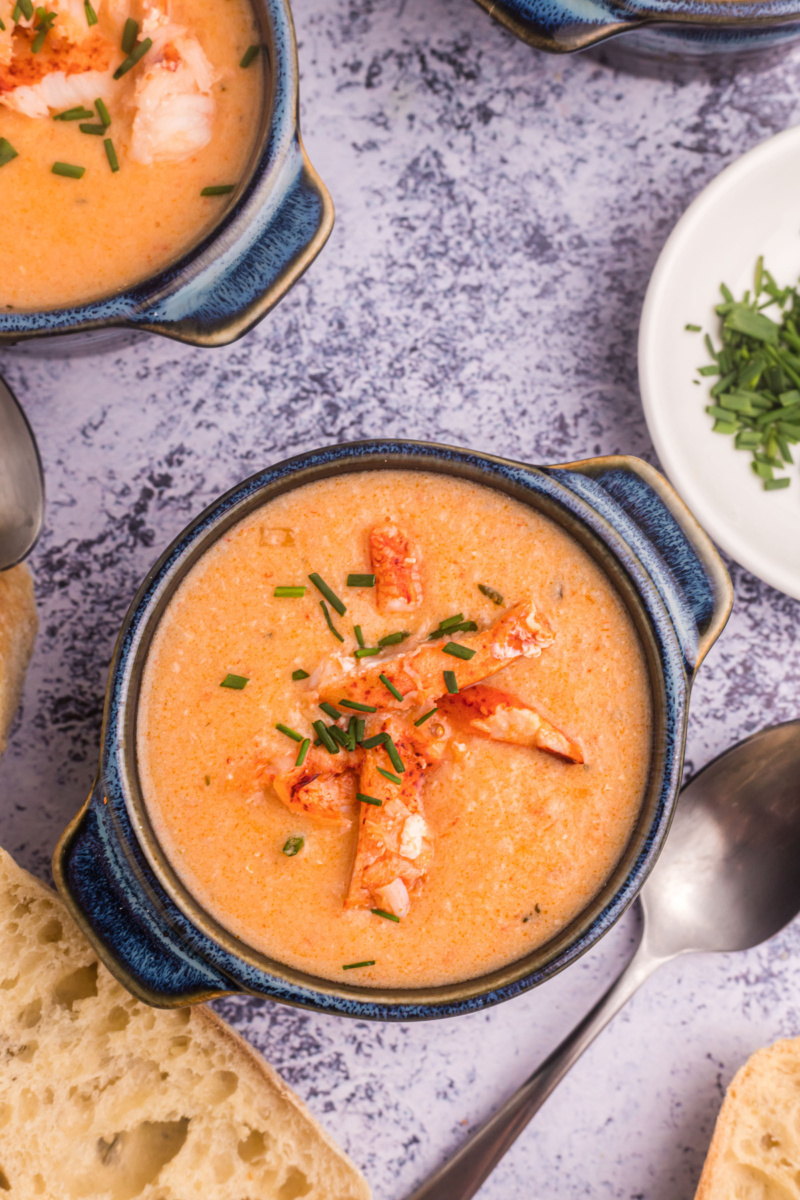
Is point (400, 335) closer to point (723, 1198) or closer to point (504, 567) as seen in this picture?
point (504, 567)

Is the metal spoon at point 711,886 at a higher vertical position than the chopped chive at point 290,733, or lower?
lower

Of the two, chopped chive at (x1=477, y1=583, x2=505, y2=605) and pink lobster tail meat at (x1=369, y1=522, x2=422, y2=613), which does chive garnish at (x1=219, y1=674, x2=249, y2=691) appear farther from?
chopped chive at (x1=477, y1=583, x2=505, y2=605)

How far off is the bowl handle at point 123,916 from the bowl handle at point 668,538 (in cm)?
110

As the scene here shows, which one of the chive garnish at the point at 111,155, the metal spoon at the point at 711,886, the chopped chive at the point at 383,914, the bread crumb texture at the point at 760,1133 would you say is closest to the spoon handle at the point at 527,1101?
the metal spoon at the point at 711,886

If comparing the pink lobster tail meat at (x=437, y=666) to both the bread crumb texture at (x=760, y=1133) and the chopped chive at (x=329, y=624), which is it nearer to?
the chopped chive at (x=329, y=624)

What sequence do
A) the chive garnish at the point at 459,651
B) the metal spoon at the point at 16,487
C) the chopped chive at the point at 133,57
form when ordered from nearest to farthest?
the chive garnish at the point at 459,651, the chopped chive at the point at 133,57, the metal spoon at the point at 16,487

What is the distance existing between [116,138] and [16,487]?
76 cm

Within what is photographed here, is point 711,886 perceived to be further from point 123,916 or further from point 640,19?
point 640,19

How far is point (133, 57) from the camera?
1.85 meters

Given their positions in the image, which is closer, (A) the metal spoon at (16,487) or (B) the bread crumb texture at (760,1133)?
(A) the metal spoon at (16,487)

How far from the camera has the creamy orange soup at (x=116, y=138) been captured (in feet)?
6.07

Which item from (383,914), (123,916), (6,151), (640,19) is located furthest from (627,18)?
(123,916)

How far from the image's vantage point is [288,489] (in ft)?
6.17

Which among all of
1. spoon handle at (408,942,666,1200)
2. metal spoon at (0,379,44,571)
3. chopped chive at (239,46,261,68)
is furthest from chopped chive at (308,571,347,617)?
spoon handle at (408,942,666,1200)
